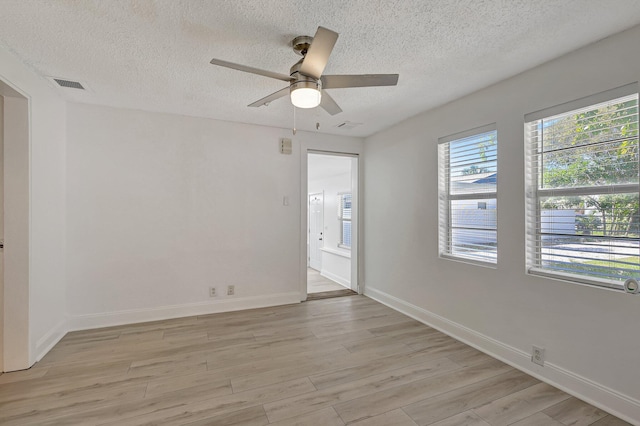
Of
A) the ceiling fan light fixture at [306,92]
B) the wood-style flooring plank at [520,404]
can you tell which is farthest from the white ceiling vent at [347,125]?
the wood-style flooring plank at [520,404]

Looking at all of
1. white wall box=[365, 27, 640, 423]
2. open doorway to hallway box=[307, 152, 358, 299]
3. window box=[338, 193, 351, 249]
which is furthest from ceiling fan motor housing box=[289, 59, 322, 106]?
window box=[338, 193, 351, 249]

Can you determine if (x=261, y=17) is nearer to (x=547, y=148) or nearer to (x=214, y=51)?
(x=214, y=51)

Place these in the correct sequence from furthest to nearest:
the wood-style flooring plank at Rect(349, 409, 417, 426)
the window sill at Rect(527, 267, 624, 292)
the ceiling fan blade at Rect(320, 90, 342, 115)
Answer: the ceiling fan blade at Rect(320, 90, 342, 115) < the window sill at Rect(527, 267, 624, 292) < the wood-style flooring plank at Rect(349, 409, 417, 426)

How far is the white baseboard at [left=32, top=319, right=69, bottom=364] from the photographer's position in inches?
102

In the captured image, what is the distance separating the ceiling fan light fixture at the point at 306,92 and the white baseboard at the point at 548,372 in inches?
103

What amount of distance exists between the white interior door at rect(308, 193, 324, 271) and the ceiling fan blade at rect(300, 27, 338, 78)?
5.34 m

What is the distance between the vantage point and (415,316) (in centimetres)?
363

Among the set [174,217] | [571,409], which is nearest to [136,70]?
[174,217]

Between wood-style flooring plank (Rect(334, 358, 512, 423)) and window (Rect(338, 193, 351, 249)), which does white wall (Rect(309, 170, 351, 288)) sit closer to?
window (Rect(338, 193, 351, 249))

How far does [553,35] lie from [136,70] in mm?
3128

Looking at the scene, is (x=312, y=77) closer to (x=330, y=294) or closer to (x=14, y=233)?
(x=14, y=233)

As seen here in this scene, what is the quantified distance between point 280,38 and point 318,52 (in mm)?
517

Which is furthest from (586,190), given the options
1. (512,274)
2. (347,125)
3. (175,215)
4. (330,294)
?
(175,215)

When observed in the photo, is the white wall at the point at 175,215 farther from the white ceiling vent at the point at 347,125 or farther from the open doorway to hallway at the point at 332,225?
the open doorway to hallway at the point at 332,225
